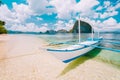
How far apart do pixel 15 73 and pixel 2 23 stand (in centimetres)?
4427

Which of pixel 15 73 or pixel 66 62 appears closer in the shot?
pixel 15 73

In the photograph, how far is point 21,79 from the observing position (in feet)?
10.9

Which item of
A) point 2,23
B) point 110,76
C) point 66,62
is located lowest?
point 110,76

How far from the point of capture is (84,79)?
3.44 metres

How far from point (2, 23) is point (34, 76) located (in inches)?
1767

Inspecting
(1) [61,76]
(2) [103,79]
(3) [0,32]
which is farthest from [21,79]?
(3) [0,32]

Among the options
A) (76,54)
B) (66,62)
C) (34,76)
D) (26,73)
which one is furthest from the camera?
(76,54)

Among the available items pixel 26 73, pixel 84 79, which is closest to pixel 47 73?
pixel 26 73

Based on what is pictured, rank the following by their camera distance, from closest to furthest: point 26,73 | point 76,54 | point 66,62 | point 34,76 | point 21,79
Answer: point 21,79, point 34,76, point 26,73, point 66,62, point 76,54

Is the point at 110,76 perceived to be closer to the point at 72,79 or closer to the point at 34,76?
the point at 72,79

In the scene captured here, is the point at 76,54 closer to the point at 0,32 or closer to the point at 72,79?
the point at 72,79

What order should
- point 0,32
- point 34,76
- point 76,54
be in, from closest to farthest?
1. point 34,76
2. point 76,54
3. point 0,32

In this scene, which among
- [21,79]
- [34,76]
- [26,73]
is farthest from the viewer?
[26,73]

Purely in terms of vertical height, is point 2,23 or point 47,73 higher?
point 2,23
